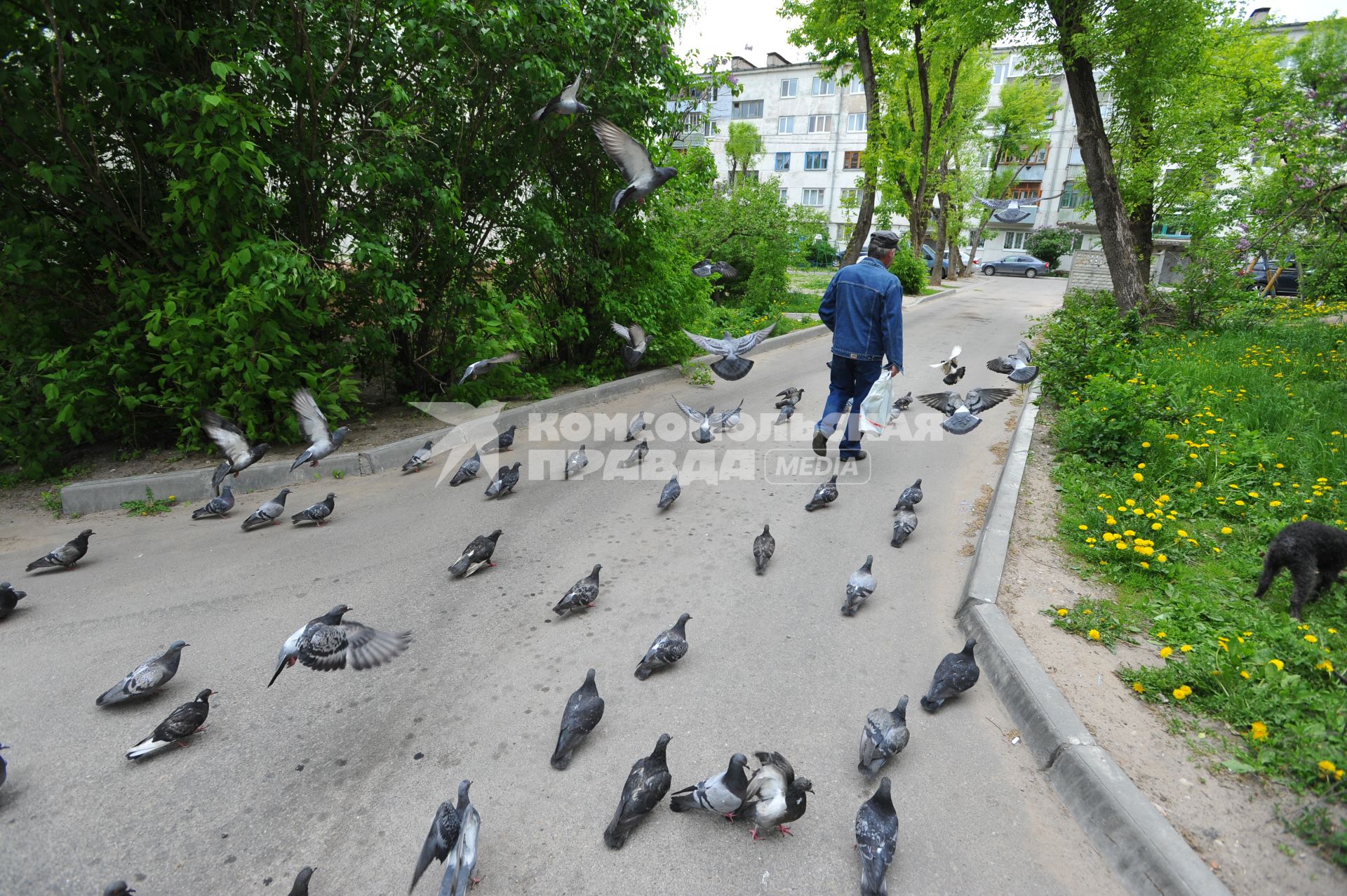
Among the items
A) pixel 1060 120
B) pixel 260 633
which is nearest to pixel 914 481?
pixel 260 633

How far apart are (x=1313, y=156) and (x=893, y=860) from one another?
12.4 metres

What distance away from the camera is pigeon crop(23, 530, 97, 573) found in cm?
464

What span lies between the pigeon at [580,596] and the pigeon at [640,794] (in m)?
1.48

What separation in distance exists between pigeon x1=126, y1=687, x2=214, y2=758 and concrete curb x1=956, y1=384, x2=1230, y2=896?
402 cm

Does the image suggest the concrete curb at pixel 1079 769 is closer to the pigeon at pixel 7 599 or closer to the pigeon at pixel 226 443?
the pigeon at pixel 7 599

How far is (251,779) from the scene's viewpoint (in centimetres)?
288

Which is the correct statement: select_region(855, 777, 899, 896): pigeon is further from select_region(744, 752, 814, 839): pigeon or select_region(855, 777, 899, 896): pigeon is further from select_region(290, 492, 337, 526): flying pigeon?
select_region(290, 492, 337, 526): flying pigeon

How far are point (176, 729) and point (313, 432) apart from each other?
142 inches

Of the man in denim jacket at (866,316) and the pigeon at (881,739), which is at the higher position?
the man in denim jacket at (866,316)

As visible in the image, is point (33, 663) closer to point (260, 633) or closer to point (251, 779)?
point (260, 633)

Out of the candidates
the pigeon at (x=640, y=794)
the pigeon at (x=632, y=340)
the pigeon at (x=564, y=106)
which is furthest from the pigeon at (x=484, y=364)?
the pigeon at (x=640, y=794)

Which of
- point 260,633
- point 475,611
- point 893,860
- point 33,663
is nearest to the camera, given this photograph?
point 893,860

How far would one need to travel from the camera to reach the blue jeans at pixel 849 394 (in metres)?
6.50

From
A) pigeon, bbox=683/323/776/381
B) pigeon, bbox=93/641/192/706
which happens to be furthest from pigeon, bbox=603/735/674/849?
pigeon, bbox=683/323/776/381
